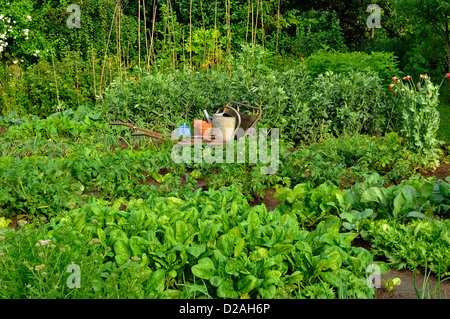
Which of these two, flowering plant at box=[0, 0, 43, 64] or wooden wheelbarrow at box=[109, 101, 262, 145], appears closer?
wooden wheelbarrow at box=[109, 101, 262, 145]

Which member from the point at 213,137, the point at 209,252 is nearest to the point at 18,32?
the point at 213,137

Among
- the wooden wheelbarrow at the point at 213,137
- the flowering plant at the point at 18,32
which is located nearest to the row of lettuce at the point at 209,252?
the wooden wheelbarrow at the point at 213,137

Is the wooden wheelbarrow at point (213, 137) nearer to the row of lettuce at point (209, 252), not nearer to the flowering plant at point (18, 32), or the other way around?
the row of lettuce at point (209, 252)

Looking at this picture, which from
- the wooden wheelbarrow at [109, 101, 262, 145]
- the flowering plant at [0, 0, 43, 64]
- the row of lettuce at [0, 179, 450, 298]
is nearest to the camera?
the row of lettuce at [0, 179, 450, 298]

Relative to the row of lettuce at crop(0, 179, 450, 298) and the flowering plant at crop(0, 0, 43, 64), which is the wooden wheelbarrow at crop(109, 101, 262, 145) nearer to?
the row of lettuce at crop(0, 179, 450, 298)

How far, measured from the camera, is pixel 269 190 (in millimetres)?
4582

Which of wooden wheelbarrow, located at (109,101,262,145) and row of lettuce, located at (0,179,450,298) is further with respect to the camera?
wooden wheelbarrow, located at (109,101,262,145)

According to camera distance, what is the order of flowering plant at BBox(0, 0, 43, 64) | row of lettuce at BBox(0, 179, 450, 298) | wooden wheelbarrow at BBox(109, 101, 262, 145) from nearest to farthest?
1. row of lettuce at BBox(0, 179, 450, 298)
2. wooden wheelbarrow at BBox(109, 101, 262, 145)
3. flowering plant at BBox(0, 0, 43, 64)

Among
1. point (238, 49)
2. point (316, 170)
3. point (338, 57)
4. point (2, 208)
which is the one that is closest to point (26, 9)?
point (238, 49)

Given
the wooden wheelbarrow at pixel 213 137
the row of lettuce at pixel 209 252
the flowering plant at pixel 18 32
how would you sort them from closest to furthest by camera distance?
the row of lettuce at pixel 209 252, the wooden wheelbarrow at pixel 213 137, the flowering plant at pixel 18 32

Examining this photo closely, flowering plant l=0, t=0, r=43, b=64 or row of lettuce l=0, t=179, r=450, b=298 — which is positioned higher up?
flowering plant l=0, t=0, r=43, b=64

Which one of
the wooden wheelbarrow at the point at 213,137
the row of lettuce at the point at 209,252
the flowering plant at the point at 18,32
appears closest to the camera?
the row of lettuce at the point at 209,252

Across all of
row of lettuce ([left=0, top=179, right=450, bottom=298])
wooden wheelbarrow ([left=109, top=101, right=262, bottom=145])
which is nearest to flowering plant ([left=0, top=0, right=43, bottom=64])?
wooden wheelbarrow ([left=109, top=101, right=262, bottom=145])
